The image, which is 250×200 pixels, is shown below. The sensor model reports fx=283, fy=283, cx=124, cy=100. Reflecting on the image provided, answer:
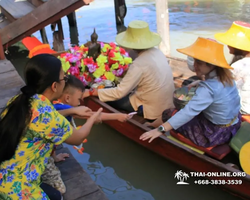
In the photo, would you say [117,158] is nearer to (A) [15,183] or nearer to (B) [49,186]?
(B) [49,186]

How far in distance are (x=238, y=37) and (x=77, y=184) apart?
2337 mm

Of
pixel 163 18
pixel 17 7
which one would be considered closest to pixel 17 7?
pixel 17 7

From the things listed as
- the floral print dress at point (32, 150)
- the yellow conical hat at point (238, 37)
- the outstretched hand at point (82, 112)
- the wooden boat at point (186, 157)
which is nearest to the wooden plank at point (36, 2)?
the wooden boat at point (186, 157)

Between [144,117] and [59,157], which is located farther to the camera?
[144,117]

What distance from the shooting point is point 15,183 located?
1.64 m

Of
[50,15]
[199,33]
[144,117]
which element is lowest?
[199,33]

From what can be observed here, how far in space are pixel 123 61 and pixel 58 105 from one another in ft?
6.68

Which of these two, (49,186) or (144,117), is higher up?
(49,186)

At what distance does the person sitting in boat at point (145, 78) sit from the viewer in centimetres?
314

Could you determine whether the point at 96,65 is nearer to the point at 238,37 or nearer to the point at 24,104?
the point at 238,37

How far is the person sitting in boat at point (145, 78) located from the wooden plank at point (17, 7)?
3.30 m

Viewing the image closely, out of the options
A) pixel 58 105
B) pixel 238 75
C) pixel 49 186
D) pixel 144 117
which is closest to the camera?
pixel 49 186

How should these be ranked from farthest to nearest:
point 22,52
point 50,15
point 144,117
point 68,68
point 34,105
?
point 22,52 → point 50,15 → point 68,68 → point 144,117 → point 34,105

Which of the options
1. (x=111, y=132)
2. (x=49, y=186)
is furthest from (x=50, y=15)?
(x=49, y=186)
